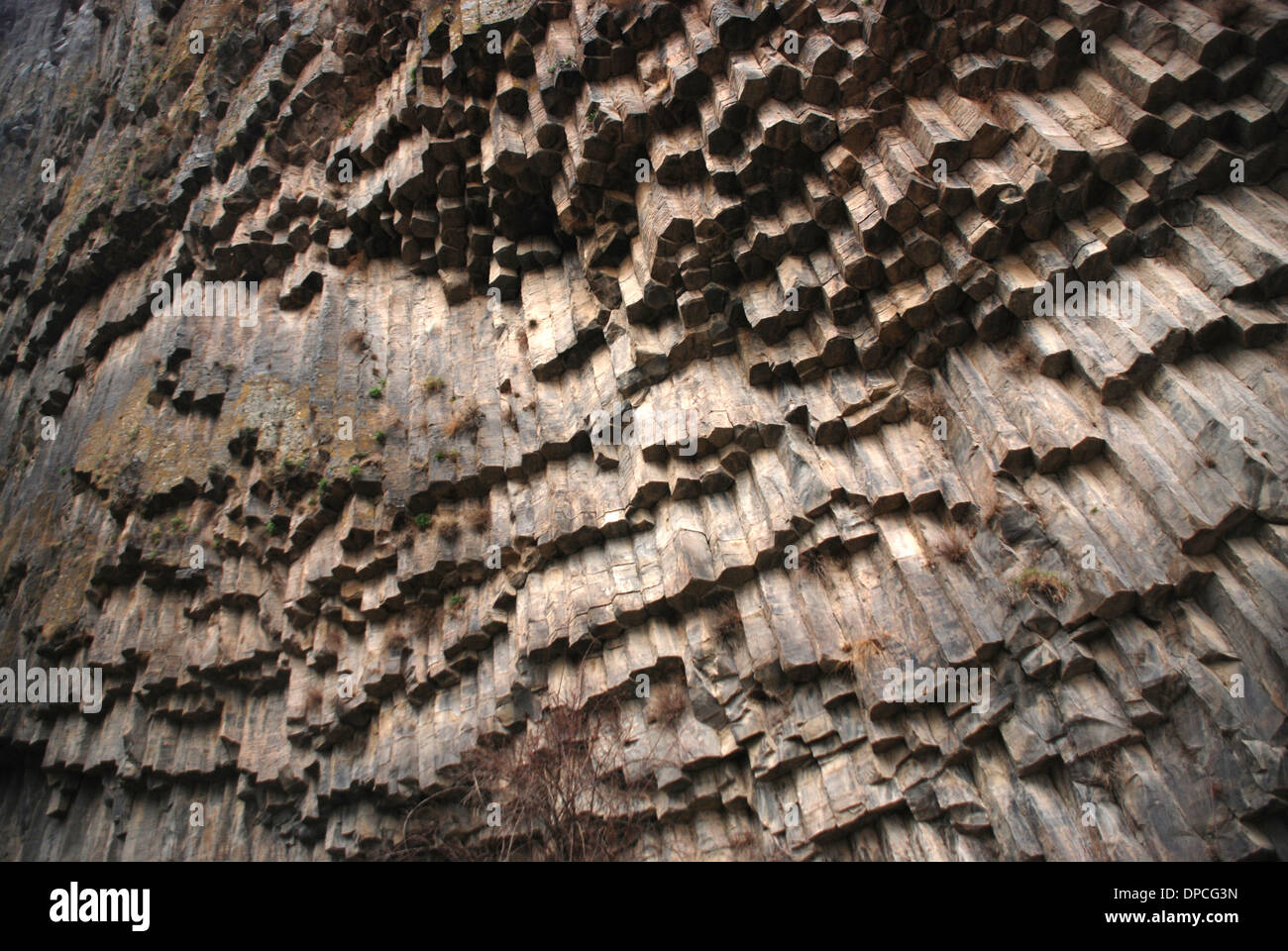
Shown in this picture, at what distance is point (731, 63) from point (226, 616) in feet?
39.7

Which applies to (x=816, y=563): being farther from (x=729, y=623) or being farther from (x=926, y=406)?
(x=926, y=406)

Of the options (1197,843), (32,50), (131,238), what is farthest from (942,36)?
(32,50)

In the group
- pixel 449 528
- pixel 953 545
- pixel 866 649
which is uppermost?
pixel 953 545

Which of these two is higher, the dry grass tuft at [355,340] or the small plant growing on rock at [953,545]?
the small plant growing on rock at [953,545]

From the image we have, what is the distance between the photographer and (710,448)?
1091cm

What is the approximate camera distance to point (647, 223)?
12023 mm

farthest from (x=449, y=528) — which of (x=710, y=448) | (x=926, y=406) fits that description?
(x=926, y=406)

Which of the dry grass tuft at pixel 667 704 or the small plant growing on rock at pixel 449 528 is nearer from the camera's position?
the dry grass tuft at pixel 667 704

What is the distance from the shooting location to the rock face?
790 centimetres

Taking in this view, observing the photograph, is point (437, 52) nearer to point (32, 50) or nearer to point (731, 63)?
point (731, 63)

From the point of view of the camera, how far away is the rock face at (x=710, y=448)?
790 cm

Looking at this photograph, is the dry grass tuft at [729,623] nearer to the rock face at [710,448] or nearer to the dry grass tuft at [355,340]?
the rock face at [710,448]

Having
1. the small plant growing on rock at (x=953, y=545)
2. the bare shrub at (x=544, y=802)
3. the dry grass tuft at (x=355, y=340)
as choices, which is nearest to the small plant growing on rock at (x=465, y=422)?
the dry grass tuft at (x=355, y=340)

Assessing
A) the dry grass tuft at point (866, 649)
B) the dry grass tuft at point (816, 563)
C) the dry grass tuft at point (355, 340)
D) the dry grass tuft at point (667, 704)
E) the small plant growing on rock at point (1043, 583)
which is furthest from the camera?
the dry grass tuft at point (355, 340)
